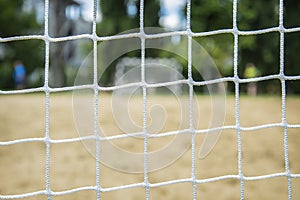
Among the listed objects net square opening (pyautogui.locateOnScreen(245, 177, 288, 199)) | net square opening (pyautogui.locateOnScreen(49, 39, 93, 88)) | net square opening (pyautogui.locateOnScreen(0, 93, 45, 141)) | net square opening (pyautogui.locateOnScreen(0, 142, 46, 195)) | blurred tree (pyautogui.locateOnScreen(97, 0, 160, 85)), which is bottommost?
net square opening (pyautogui.locateOnScreen(245, 177, 288, 199))

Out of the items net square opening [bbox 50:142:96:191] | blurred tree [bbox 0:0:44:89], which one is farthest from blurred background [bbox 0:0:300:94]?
net square opening [bbox 50:142:96:191]

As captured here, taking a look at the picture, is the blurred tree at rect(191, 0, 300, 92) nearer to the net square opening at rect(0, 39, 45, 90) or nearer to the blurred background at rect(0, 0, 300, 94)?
the blurred background at rect(0, 0, 300, 94)

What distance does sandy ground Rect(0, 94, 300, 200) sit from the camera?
269cm

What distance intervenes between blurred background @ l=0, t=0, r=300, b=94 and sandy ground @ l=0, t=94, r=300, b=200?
5.51 m

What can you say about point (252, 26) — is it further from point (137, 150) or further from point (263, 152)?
point (137, 150)

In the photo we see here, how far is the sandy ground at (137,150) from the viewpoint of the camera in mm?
2686

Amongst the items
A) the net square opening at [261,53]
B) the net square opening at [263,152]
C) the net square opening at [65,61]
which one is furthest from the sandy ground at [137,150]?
the net square opening at [261,53]

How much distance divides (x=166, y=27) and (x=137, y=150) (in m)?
6.77

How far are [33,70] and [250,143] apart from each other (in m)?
8.72

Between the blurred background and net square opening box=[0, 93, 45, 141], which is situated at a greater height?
the blurred background

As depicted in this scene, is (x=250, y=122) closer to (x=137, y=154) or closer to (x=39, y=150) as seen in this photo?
(x=137, y=154)

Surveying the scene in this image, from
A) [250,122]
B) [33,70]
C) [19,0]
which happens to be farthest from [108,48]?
[250,122]

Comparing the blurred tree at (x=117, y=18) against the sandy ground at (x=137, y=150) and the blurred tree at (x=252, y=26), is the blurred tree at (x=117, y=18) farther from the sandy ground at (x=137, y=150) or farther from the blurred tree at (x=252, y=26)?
the sandy ground at (x=137, y=150)

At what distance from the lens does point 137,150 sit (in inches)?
128
